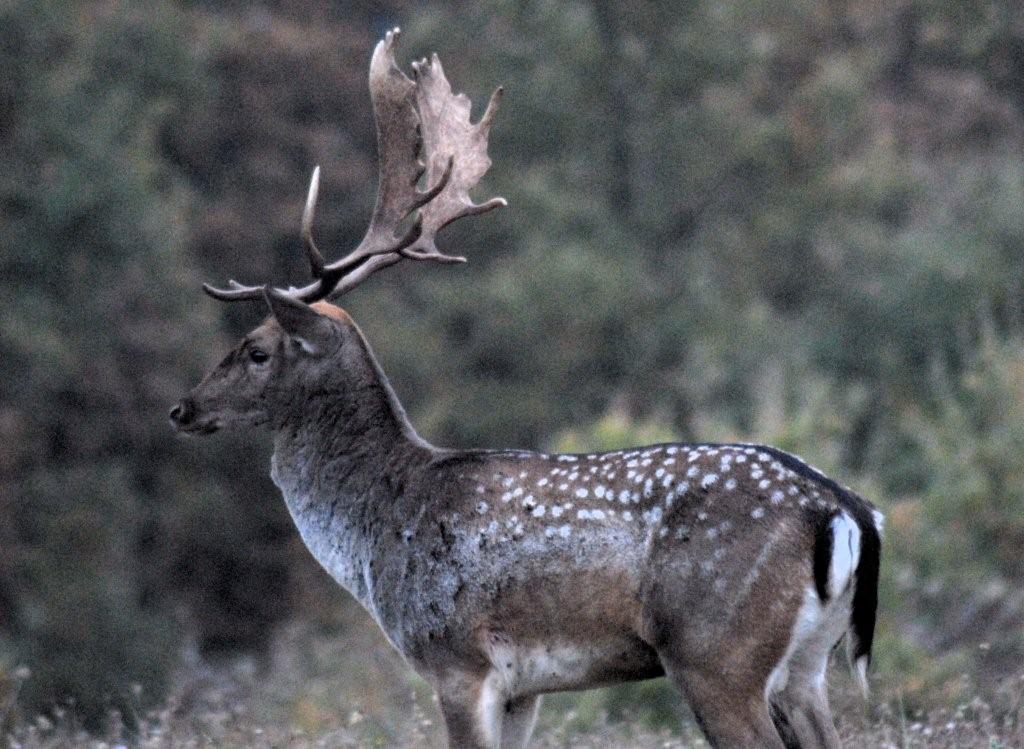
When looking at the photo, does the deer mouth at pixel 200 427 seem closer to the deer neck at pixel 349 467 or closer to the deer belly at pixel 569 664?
the deer neck at pixel 349 467

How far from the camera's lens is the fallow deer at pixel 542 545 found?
6844 mm

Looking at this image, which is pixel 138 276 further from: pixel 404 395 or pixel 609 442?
pixel 609 442

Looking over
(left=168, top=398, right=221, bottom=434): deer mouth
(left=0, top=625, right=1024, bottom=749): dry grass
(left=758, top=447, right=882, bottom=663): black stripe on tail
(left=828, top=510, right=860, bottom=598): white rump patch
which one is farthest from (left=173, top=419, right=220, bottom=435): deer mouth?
(left=828, top=510, right=860, bottom=598): white rump patch

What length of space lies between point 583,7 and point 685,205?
11.5 feet

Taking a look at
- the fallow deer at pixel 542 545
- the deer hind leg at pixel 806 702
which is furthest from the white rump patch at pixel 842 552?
the deer hind leg at pixel 806 702

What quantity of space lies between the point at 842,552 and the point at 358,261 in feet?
8.38

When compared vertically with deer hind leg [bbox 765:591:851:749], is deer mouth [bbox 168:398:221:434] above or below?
above

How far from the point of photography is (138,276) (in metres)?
28.6

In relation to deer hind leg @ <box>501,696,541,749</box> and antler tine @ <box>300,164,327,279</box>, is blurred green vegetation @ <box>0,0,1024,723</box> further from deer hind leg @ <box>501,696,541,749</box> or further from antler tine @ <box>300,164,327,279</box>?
deer hind leg @ <box>501,696,541,749</box>

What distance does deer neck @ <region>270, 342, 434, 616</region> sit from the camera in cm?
791

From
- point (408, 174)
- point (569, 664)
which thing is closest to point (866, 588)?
point (569, 664)

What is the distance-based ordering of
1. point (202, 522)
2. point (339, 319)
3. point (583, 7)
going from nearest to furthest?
point (339, 319)
point (202, 522)
point (583, 7)

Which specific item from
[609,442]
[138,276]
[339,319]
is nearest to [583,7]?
[138,276]

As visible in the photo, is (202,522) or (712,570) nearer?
(712,570)
